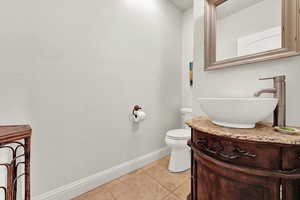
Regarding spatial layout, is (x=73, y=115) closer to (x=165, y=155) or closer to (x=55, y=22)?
(x=55, y=22)

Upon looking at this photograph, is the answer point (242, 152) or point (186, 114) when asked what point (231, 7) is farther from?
point (186, 114)

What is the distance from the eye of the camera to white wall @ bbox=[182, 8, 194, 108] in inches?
86.1

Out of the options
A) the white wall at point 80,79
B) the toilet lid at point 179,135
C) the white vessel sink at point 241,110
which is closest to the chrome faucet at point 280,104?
the white vessel sink at point 241,110

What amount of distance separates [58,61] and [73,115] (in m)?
0.48

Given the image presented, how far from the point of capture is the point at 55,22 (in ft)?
3.72

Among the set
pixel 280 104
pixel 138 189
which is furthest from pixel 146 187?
pixel 280 104

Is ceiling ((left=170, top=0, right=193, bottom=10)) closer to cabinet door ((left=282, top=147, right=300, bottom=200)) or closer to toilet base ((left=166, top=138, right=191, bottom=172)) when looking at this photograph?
toilet base ((left=166, top=138, right=191, bottom=172))

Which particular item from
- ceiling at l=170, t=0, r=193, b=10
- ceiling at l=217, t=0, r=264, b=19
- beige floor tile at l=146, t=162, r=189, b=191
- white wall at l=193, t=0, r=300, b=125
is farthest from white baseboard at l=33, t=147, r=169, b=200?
ceiling at l=170, t=0, r=193, b=10

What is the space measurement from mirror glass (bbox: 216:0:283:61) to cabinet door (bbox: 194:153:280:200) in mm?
852

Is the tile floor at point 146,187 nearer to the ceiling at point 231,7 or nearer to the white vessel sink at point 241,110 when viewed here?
the white vessel sink at point 241,110

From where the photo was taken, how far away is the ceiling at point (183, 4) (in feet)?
6.88

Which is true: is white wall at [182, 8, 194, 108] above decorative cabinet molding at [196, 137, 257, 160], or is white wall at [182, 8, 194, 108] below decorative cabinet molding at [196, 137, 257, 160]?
above

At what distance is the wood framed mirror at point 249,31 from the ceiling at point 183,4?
1.05 metres

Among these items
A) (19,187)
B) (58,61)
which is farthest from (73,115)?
(19,187)
